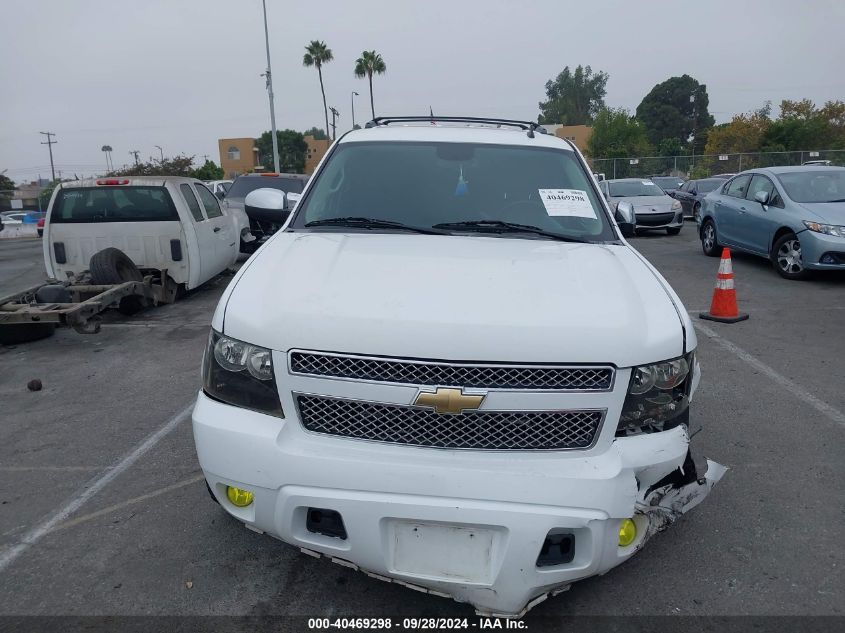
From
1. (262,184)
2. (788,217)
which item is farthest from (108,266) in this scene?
(788,217)

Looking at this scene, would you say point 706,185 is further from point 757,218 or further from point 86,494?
point 86,494

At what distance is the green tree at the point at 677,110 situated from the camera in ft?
318

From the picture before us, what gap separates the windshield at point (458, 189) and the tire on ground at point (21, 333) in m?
4.70

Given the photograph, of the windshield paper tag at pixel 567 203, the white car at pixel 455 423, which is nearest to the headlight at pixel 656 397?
the white car at pixel 455 423

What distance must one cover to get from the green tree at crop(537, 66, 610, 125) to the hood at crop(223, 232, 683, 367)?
110m

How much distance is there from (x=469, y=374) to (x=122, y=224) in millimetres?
7261

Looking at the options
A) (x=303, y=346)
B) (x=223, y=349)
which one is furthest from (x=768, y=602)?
(x=223, y=349)

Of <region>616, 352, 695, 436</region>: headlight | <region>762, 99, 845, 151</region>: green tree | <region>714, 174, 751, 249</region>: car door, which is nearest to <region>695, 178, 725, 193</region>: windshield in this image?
<region>714, 174, 751, 249</region>: car door

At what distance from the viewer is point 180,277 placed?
8.76 m

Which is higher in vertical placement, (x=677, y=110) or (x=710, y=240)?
(x=677, y=110)

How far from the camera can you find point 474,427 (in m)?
2.38

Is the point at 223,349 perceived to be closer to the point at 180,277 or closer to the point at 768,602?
the point at 768,602

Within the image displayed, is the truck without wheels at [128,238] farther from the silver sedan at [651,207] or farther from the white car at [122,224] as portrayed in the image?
the silver sedan at [651,207]

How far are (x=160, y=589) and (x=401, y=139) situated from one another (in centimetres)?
279
